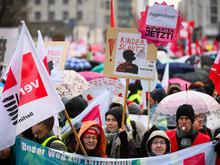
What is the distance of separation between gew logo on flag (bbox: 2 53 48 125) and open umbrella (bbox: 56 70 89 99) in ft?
11.2

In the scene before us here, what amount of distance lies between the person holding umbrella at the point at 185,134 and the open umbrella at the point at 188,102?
128 centimetres

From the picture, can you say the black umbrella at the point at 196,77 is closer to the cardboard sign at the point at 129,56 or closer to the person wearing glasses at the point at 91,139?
the cardboard sign at the point at 129,56

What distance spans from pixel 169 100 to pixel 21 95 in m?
2.83

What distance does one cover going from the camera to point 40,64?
19.7 ft

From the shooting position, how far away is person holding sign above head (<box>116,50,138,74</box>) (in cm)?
695

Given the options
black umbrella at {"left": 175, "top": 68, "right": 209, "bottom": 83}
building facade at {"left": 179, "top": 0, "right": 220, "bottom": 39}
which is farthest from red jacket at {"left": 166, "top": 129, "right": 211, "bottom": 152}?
building facade at {"left": 179, "top": 0, "right": 220, "bottom": 39}

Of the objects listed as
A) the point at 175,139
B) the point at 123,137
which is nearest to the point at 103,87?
the point at 175,139

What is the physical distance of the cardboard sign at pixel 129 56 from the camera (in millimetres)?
6945

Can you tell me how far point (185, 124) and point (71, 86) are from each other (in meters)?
3.44

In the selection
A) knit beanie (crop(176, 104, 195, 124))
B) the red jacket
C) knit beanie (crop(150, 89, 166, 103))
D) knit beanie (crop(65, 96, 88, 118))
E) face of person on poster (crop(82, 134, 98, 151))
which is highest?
knit beanie (crop(176, 104, 195, 124))

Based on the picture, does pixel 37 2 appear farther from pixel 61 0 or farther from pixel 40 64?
pixel 40 64

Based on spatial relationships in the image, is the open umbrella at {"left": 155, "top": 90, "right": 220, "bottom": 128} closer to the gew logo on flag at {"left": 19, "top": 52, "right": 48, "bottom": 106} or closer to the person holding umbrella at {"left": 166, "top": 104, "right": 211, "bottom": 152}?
the person holding umbrella at {"left": 166, "top": 104, "right": 211, "bottom": 152}

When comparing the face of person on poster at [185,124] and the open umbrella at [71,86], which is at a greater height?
the face of person on poster at [185,124]

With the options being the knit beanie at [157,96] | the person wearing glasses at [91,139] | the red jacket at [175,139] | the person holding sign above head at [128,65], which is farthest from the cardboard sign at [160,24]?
the knit beanie at [157,96]
